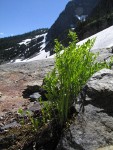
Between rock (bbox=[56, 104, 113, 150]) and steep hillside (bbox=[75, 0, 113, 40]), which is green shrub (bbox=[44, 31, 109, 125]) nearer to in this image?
rock (bbox=[56, 104, 113, 150])

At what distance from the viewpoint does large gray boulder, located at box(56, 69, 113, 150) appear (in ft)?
13.8

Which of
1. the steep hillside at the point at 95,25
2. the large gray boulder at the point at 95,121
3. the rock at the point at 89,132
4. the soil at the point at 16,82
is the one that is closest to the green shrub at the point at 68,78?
the large gray boulder at the point at 95,121

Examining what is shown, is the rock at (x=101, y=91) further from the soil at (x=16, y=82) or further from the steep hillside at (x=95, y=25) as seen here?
the steep hillside at (x=95, y=25)

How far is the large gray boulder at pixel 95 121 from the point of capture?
4.19 m

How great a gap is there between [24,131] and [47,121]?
1.57 feet

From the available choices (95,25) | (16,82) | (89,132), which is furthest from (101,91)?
(95,25)

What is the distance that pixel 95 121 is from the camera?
450 cm

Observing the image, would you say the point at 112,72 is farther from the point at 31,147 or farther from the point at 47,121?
the point at 31,147

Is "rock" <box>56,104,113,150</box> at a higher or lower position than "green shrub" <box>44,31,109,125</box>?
lower

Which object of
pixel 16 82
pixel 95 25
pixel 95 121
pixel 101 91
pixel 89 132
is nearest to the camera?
pixel 89 132

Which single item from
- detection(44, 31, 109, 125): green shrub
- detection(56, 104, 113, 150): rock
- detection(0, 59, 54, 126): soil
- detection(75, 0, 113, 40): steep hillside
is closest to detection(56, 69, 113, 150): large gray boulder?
detection(56, 104, 113, 150): rock

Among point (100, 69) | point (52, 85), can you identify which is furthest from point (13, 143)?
point (100, 69)

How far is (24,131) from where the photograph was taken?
17.9ft

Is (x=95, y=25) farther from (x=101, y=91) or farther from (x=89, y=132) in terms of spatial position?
(x=89, y=132)
